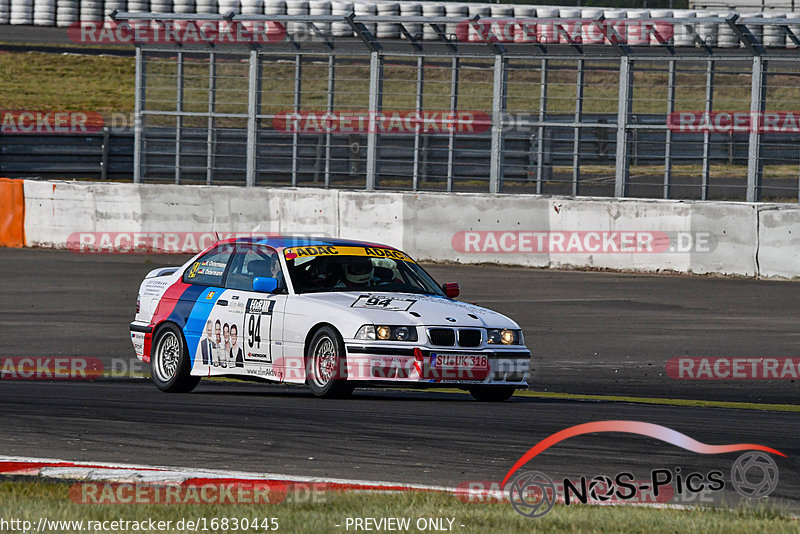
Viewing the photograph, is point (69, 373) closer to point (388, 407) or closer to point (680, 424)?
point (388, 407)

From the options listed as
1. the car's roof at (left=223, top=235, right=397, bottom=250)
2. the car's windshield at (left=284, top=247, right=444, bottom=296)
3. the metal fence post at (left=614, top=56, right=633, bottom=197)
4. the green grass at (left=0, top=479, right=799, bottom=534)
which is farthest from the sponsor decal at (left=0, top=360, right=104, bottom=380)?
the metal fence post at (left=614, top=56, right=633, bottom=197)

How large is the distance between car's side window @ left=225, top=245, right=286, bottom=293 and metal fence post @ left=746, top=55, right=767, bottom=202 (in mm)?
9898

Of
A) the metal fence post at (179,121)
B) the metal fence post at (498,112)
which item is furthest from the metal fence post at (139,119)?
the metal fence post at (498,112)

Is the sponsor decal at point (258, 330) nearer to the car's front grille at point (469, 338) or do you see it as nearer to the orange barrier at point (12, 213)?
the car's front grille at point (469, 338)

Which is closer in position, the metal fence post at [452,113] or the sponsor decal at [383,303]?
the sponsor decal at [383,303]

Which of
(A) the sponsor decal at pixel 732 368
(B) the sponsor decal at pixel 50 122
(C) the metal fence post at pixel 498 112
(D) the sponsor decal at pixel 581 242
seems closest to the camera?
(A) the sponsor decal at pixel 732 368

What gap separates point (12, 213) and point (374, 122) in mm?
6786

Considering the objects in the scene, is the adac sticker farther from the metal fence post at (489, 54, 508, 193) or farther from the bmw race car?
the metal fence post at (489, 54, 508, 193)

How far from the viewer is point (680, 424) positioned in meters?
9.73

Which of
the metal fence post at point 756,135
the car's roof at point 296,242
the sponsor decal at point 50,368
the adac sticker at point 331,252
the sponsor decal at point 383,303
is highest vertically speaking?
the metal fence post at point 756,135

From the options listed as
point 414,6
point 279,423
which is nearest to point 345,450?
point 279,423

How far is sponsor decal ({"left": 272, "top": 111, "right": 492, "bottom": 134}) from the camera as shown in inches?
854

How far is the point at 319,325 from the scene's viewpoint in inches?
429

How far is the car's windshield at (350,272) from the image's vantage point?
1154 cm
